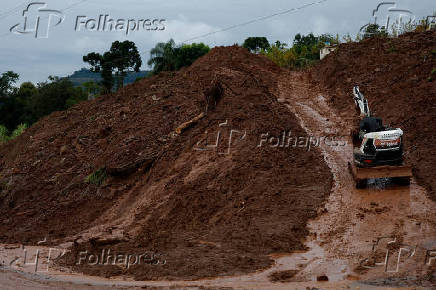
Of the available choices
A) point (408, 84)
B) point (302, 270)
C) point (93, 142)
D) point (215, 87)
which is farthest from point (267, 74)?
point (302, 270)

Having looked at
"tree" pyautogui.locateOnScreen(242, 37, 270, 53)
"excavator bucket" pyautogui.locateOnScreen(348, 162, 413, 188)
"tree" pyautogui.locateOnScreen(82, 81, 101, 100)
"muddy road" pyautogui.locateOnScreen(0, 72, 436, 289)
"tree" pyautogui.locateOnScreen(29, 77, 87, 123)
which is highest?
"tree" pyautogui.locateOnScreen(242, 37, 270, 53)

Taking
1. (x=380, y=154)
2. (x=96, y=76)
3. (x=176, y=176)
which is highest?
(x=96, y=76)

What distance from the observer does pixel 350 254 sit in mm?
10031

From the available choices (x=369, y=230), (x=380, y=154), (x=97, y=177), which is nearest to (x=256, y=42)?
(x=97, y=177)

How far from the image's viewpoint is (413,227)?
10836 millimetres

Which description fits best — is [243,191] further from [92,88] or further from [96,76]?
[96,76]

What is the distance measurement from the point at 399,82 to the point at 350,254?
406 inches

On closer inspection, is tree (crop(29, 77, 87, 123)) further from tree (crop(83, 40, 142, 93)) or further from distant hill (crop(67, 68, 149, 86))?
tree (crop(83, 40, 142, 93))

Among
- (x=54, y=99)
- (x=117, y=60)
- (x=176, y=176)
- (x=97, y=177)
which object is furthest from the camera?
(x=54, y=99)

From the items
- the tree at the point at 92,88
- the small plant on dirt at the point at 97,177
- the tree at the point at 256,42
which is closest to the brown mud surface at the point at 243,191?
the small plant on dirt at the point at 97,177

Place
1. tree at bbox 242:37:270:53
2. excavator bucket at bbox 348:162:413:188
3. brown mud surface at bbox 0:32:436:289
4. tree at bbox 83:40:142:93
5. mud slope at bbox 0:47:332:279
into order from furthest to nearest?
tree at bbox 242:37:270:53
tree at bbox 83:40:142:93
excavator bucket at bbox 348:162:413:188
mud slope at bbox 0:47:332:279
brown mud surface at bbox 0:32:436:289

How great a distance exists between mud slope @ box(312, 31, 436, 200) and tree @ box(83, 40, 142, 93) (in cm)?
1134

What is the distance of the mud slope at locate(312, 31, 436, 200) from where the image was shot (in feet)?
47.9

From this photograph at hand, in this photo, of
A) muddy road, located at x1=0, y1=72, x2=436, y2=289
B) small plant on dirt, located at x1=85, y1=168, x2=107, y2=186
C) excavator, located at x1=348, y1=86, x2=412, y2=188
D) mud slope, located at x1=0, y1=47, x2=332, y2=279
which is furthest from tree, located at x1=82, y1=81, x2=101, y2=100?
excavator, located at x1=348, y1=86, x2=412, y2=188
